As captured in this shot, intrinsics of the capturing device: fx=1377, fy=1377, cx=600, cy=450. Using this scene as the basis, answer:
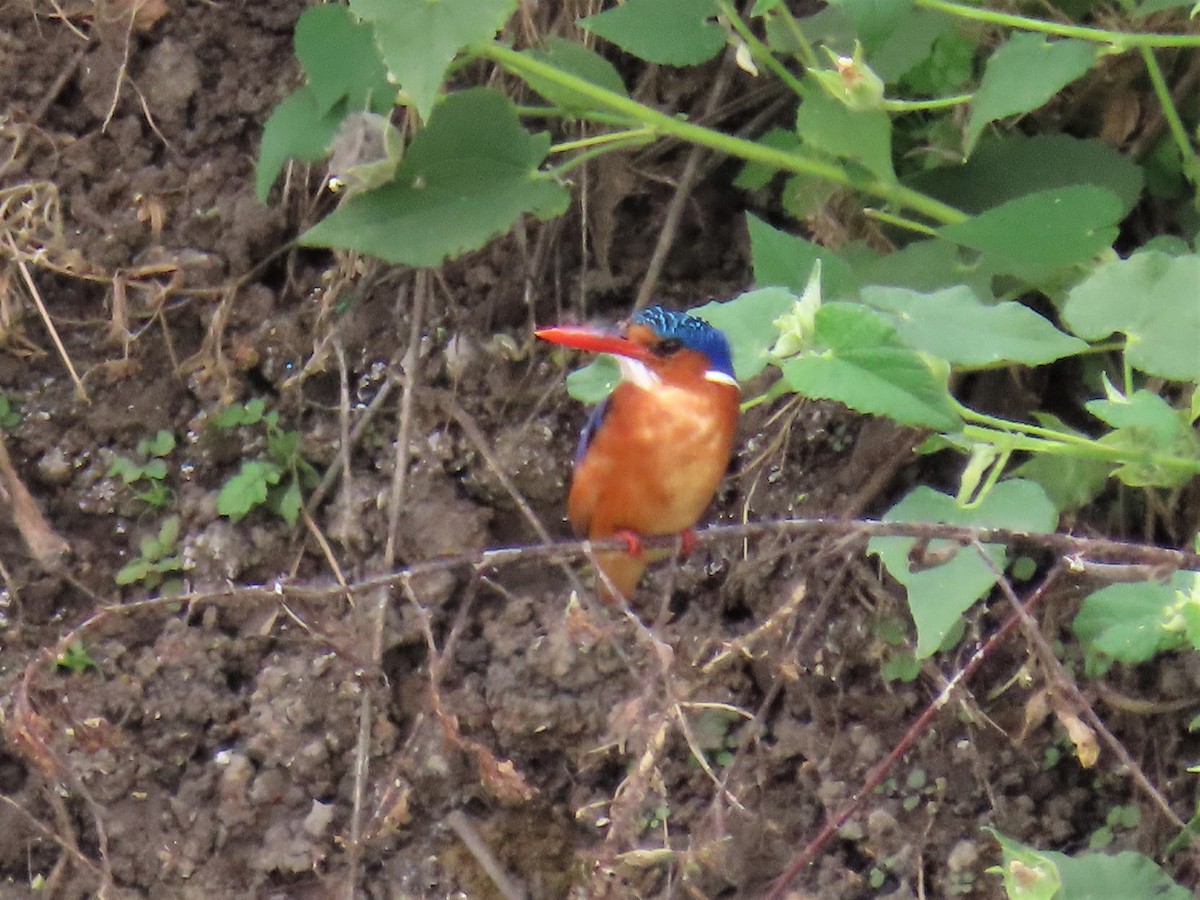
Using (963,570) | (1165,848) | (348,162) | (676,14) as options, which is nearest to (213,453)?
(348,162)

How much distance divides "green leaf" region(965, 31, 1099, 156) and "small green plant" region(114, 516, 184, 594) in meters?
1.85

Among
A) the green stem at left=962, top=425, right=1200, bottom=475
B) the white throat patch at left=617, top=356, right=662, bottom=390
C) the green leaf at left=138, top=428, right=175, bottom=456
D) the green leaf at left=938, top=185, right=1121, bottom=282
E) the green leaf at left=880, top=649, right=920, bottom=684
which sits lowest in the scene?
the green leaf at left=880, top=649, right=920, bottom=684

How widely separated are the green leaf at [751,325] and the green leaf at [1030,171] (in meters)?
0.75

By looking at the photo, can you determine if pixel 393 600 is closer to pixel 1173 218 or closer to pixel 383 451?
pixel 383 451

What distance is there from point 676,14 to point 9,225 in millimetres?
1615

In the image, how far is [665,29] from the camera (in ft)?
7.69

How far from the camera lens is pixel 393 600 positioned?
9.45 ft

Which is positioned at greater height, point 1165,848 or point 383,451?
point 383,451

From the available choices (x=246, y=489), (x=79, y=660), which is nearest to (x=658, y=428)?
(x=246, y=489)

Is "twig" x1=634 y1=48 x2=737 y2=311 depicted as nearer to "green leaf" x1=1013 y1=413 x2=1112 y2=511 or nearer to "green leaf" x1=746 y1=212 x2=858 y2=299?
"green leaf" x1=746 y1=212 x2=858 y2=299

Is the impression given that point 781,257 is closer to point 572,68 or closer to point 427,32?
point 572,68

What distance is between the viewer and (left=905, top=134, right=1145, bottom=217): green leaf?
2379mm

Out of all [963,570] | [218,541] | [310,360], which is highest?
[963,570]

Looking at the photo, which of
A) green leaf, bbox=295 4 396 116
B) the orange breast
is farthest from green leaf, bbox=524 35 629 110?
the orange breast
